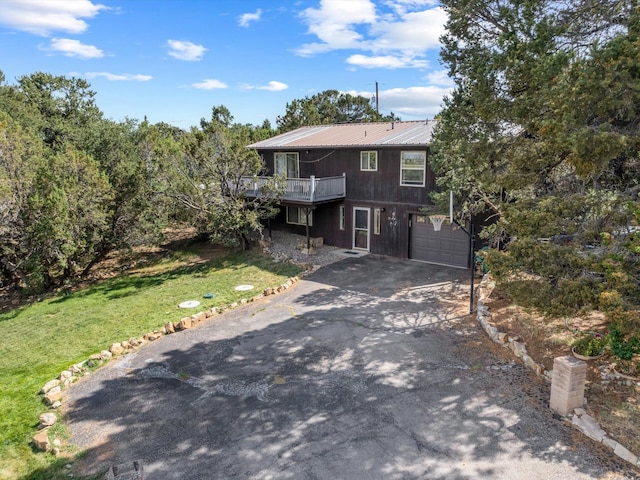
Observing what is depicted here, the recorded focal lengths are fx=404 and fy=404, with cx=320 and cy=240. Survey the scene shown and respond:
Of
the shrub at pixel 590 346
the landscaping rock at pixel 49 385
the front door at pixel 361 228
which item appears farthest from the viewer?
the front door at pixel 361 228

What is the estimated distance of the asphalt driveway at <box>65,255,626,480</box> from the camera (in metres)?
5.48

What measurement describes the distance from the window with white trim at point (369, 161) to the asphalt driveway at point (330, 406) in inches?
308

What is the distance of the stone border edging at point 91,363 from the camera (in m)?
6.36

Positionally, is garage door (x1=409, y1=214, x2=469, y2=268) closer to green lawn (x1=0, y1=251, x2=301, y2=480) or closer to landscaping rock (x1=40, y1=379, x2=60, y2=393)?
green lawn (x1=0, y1=251, x2=301, y2=480)

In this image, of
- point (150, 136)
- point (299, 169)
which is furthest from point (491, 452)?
point (150, 136)

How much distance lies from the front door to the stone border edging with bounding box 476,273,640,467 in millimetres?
6310

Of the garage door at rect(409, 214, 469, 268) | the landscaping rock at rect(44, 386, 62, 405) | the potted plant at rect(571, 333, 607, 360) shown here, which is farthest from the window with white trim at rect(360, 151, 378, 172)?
the landscaping rock at rect(44, 386, 62, 405)

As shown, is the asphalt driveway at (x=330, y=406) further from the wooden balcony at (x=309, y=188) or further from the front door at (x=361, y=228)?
the wooden balcony at (x=309, y=188)

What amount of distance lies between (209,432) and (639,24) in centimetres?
887

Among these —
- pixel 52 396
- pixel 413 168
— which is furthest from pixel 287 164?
pixel 52 396

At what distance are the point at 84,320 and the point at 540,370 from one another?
1273 centimetres

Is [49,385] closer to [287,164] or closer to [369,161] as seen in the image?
[369,161]

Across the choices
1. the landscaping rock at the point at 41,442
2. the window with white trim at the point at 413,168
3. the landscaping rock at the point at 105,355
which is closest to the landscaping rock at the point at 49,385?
the landscaping rock at the point at 105,355

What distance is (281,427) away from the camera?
636cm
